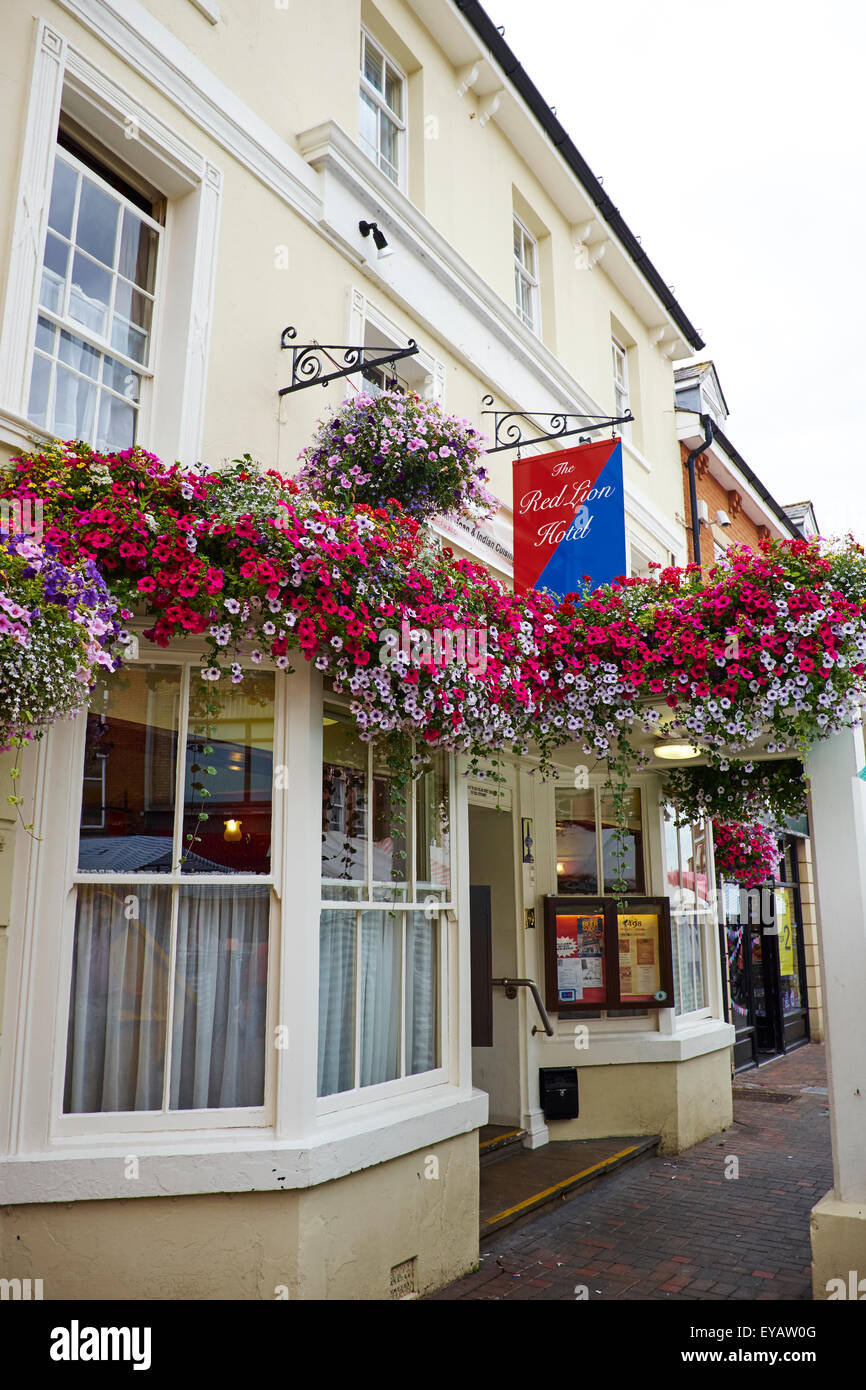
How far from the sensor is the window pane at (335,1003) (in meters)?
4.75

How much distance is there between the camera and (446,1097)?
5387mm

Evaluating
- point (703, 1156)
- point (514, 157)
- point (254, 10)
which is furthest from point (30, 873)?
point (514, 157)

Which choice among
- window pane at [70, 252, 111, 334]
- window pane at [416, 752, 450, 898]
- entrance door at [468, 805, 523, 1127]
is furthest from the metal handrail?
window pane at [70, 252, 111, 334]

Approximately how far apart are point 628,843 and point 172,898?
17.7 ft

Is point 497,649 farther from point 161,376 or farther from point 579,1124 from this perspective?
point 579,1124

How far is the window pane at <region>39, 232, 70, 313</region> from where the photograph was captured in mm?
4637

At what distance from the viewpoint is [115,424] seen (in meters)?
5.02

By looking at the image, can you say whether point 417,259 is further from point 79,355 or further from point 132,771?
point 132,771

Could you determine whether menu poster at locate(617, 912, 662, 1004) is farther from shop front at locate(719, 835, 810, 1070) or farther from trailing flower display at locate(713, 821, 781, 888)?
shop front at locate(719, 835, 810, 1070)

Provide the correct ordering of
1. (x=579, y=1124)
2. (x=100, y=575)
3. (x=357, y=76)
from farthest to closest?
(x=579, y=1124) → (x=357, y=76) → (x=100, y=575)

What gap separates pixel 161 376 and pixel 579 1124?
21.8ft

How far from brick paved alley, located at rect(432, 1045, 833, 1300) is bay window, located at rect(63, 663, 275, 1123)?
1939 mm

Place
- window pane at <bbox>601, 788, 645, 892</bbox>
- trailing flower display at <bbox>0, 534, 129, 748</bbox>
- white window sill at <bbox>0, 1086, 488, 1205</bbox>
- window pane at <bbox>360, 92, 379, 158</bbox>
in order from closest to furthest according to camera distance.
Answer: trailing flower display at <bbox>0, 534, 129, 748</bbox> → white window sill at <bbox>0, 1086, 488, 1205</bbox> → window pane at <bbox>360, 92, 379, 158</bbox> → window pane at <bbox>601, 788, 645, 892</bbox>

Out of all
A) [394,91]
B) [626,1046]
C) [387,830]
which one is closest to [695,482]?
[394,91]
